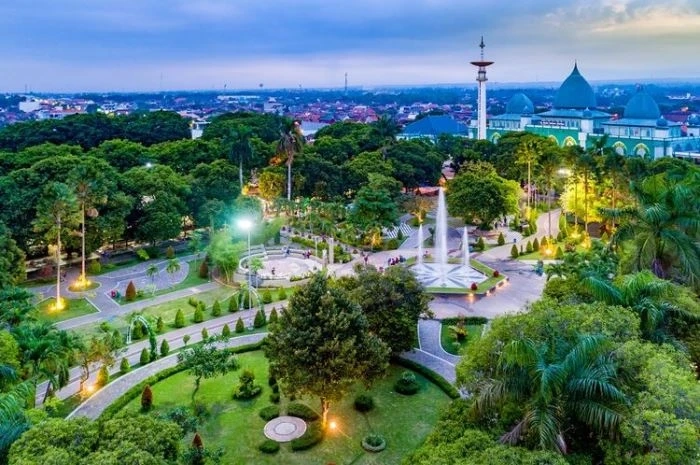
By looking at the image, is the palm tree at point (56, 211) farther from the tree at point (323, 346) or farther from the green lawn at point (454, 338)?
the green lawn at point (454, 338)

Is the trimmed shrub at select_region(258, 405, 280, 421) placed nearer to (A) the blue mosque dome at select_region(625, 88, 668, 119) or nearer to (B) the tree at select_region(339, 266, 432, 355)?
(B) the tree at select_region(339, 266, 432, 355)

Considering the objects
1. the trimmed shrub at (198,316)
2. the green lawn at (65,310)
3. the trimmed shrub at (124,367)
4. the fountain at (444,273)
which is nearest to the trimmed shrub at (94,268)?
the green lawn at (65,310)

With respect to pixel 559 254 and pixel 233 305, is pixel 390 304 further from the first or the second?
pixel 559 254

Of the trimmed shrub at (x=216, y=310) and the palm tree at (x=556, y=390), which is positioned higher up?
the palm tree at (x=556, y=390)

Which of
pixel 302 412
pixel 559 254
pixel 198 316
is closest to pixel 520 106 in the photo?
pixel 559 254

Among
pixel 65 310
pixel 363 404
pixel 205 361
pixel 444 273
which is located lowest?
pixel 363 404

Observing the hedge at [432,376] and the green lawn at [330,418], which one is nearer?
the green lawn at [330,418]
